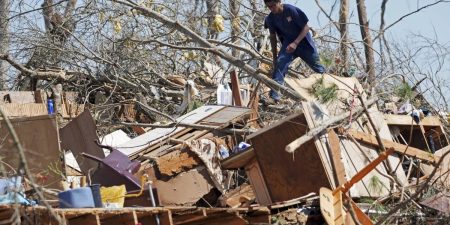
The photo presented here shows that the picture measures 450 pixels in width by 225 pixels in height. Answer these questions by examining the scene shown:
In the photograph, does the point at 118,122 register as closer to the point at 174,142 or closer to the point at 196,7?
the point at 174,142

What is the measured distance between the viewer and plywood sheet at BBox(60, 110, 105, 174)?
925 cm

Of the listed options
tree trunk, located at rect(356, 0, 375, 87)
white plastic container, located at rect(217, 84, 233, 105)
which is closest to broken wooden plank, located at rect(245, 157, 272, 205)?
white plastic container, located at rect(217, 84, 233, 105)

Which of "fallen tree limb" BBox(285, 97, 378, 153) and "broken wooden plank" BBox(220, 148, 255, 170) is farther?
"broken wooden plank" BBox(220, 148, 255, 170)

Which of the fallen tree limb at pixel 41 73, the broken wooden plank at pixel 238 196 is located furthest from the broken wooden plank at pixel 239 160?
the fallen tree limb at pixel 41 73

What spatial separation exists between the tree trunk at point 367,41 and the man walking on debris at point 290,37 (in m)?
0.81

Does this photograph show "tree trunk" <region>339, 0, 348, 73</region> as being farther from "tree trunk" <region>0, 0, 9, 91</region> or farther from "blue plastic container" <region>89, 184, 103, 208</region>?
"blue plastic container" <region>89, 184, 103, 208</region>

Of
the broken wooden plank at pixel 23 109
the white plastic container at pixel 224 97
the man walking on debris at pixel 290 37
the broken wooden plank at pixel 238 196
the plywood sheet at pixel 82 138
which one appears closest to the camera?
the broken wooden plank at pixel 238 196

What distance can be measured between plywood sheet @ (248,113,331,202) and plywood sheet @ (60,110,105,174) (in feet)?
6.61

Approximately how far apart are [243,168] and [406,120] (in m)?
2.53

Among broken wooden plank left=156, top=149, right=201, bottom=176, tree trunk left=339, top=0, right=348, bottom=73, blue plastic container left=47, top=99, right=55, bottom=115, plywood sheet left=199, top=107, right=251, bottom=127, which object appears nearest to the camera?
broken wooden plank left=156, top=149, right=201, bottom=176

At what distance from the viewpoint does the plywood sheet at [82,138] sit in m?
9.25

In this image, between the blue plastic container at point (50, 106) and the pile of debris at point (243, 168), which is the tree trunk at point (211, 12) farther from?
the pile of debris at point (243, 168)

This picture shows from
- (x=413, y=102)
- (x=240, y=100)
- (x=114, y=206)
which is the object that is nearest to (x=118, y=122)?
(x=240, y=100)

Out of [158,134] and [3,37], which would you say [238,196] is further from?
[3,37]
